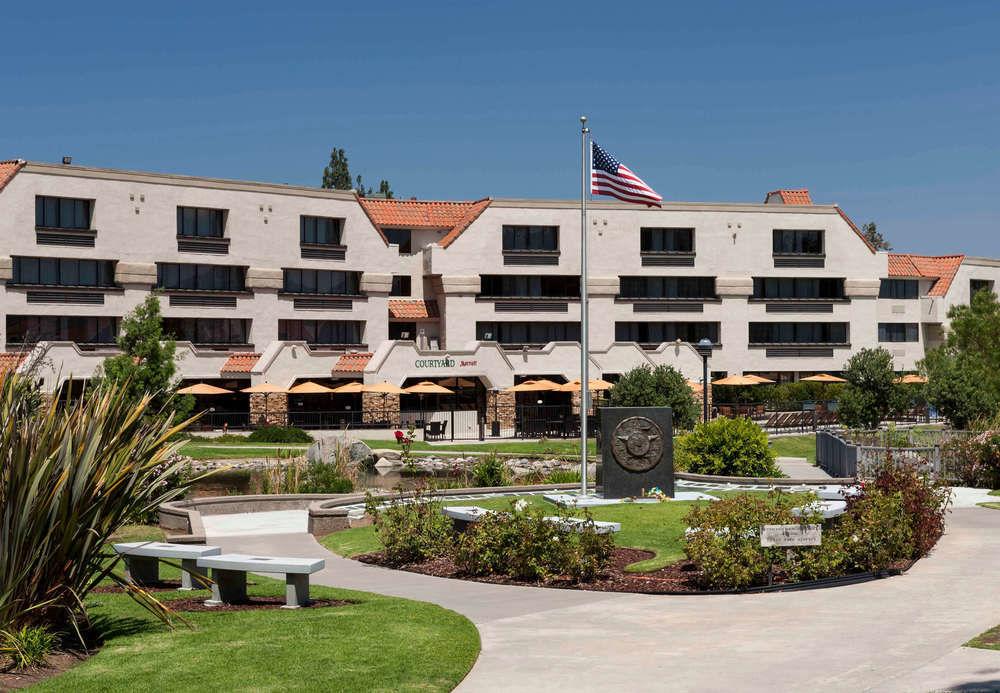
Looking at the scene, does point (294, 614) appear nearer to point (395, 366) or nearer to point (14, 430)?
point (14, 430)

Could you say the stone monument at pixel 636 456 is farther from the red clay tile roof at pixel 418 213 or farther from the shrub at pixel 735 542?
the red clay tile roof at pixel 418 213

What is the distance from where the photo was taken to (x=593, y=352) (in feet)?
222

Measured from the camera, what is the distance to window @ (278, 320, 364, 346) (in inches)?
2645

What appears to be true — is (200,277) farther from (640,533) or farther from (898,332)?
(640,533)

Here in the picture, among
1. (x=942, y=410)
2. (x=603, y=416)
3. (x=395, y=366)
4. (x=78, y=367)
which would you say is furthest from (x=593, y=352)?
(x=603, y=416)

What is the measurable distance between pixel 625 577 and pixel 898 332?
69.2m

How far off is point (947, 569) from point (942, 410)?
113 feet

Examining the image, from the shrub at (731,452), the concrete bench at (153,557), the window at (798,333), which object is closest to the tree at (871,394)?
the window at (798,333)

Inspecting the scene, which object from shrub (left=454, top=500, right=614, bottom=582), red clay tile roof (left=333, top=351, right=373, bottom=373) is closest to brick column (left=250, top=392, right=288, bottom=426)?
red clay tile roof (left=333, top=351, right=373, bottom=373)

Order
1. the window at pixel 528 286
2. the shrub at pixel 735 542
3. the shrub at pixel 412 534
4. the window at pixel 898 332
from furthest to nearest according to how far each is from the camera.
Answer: the window at pixel 898 332
the window at pixel 528 286
the shrub at pixel 412 534
the shrub at pixel 735 542

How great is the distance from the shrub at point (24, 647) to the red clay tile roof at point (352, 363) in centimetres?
5173

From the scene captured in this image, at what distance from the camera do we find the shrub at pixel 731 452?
32.3 metres

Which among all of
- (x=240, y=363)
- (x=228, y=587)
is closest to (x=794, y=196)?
(x=240, y=363)

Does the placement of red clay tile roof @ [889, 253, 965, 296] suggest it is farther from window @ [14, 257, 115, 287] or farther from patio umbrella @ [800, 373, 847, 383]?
window @ [14, 257, 115, 287]
